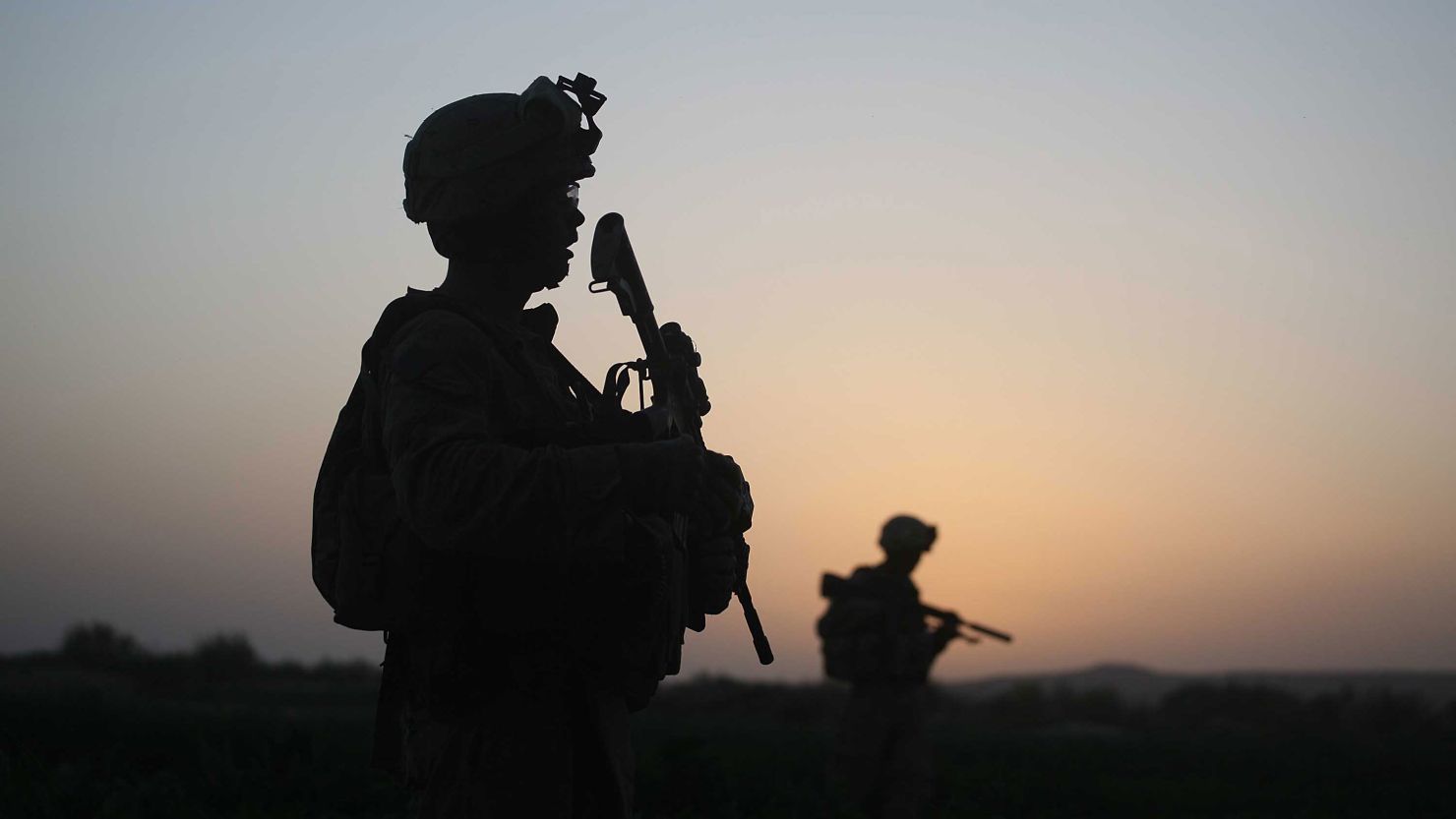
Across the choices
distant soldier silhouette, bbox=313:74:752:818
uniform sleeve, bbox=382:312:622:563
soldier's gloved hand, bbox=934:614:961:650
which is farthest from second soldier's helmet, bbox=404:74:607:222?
soldier's gloved hand, bbox=934:614:961:650

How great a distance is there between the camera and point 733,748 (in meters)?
17.6

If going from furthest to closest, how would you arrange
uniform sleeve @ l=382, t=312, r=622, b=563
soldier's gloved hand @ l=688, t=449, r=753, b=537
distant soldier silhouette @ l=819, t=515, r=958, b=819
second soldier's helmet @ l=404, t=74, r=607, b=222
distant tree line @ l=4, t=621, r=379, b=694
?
distant tree line @ l=4, t=621, r=379, b=694, distant soldier silhouette @ l=819, t=515, r=958, b=819, second soldier's helmet @ l=404, t=74, r=607, b=222, soldier's gloved hand @ l=688, t=449, r=753, b=537, uniform sleeve @ l=382, t=312, r=622, b=563

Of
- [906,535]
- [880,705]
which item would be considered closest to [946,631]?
[906,535]

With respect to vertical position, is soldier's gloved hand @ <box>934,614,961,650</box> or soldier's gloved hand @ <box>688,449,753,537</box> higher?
soldier's gloved hand @ <box>934,614,961,650</box>

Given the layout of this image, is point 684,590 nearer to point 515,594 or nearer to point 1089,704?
point 515,594

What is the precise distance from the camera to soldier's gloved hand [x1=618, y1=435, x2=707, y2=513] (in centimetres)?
302

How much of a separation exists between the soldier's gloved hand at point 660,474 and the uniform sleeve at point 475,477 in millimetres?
30

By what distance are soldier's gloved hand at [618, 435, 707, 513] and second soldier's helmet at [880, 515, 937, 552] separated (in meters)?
8.82

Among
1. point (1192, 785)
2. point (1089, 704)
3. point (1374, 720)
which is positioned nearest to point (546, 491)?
point (1192, 785)

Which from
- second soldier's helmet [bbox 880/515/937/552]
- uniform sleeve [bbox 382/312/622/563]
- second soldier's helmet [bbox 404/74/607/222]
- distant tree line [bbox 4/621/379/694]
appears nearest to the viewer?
uniform sleeve [bbox 382/312/622/563]

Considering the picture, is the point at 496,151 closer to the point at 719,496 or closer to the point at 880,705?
the point at 719,496

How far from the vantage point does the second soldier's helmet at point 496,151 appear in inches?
134

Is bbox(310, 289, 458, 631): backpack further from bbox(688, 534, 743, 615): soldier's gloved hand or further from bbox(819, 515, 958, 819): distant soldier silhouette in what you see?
bbox(819, 515, 958, 819): distant soldier silhouette

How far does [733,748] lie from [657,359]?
1446 centimetres
